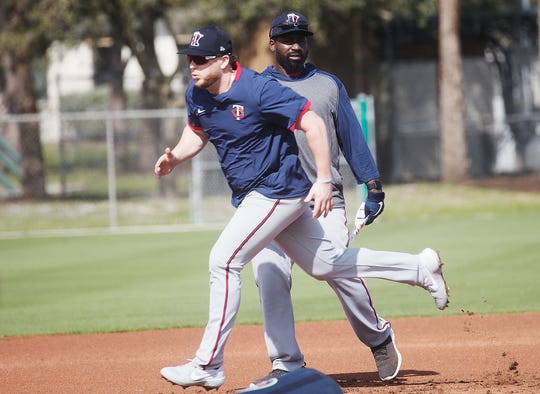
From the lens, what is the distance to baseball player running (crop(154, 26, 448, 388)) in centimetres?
574

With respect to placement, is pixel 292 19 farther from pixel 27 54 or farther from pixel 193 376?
pixel 27 54

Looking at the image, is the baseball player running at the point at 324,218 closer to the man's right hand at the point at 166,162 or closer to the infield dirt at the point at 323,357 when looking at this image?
the infield dirt at the point at 323,357

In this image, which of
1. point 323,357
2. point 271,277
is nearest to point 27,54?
point 323,357

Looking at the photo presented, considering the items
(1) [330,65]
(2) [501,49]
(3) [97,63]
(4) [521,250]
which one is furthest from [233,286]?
(3) [97,63]

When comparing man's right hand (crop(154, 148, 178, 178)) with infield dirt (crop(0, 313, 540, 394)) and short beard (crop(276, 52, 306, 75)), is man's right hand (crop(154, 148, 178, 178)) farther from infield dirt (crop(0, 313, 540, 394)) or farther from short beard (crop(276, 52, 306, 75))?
infield dirt (crop(0, 313, 540, 394))

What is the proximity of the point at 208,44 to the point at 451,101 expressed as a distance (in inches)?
772

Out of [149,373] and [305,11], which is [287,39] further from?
[305,11]

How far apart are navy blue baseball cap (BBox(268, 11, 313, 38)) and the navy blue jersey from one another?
0.57 m

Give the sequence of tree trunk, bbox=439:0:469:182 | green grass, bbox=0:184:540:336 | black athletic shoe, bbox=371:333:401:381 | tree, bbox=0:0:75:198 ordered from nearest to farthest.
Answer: black athletic shoe, bbox=371:333:401:381, green grass, bbox=0:184:540:336, tree, bbox=0:0:75:198, tree trunk, bbox=439:0:469:182

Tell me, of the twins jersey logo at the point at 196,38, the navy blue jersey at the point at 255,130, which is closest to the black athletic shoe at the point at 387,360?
the navy blue jersey at the point at 255,130

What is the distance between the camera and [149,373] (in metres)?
7.21

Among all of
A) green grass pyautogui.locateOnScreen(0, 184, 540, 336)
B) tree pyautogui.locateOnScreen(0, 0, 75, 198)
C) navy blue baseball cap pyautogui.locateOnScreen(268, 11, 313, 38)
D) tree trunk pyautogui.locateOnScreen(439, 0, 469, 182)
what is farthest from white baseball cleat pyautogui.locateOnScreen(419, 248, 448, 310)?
tree trunk pyautogui.locateOnScreen(439, 0, 469, 182)

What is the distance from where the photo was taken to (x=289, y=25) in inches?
251

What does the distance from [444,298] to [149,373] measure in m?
2.31
